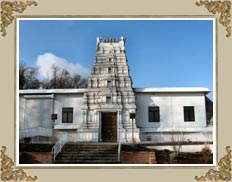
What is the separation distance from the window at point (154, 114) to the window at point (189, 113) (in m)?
1.15

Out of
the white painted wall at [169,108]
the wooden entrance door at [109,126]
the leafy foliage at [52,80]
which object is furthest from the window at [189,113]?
the leafy foliage at [52,80]

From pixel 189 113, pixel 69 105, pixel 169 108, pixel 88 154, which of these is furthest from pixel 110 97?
pixel 88 154

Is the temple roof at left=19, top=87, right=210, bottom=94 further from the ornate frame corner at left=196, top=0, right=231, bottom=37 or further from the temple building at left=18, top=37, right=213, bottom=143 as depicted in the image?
the ornate frame corner at left=196, top=0, right=231, bottom=37

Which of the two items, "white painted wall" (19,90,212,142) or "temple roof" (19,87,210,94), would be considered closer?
"white painted wall" (19,90,212,142)

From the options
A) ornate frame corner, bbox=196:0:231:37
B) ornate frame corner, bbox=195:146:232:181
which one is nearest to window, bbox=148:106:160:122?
ornate frame corner, bbox=195:146:232:181

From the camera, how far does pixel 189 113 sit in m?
15.0

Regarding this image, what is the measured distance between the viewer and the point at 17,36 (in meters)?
9.81

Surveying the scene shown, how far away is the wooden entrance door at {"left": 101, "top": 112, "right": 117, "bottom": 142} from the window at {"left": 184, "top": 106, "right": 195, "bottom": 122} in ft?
9.70

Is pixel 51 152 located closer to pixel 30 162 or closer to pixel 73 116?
pixel 30 162

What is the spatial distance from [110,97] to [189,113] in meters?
3.40

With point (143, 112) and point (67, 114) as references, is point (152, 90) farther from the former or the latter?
point (67, 114)

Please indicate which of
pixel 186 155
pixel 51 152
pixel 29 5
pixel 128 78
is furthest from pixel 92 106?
pixel 29 5

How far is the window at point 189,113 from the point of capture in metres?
14.8

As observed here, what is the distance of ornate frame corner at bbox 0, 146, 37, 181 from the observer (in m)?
9.23
